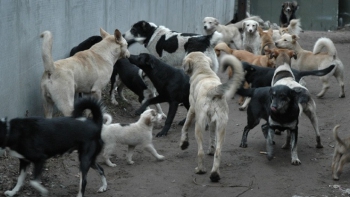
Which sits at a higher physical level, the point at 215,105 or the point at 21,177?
the point at 215,105

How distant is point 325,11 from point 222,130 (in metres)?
19.1

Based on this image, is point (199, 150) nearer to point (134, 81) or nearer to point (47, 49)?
point (47, 49)

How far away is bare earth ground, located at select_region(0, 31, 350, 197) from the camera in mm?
6754

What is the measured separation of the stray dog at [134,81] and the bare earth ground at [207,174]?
2.57 feet

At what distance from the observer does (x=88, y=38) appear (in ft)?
32.4

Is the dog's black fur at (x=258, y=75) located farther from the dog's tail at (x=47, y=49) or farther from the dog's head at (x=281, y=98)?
the dog's tail at (x=47, y=49)

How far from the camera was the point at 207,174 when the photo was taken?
7.31m

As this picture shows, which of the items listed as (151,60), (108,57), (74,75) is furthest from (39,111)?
(151,60)

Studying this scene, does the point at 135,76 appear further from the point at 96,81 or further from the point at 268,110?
the point at 268,110

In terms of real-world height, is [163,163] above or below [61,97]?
below

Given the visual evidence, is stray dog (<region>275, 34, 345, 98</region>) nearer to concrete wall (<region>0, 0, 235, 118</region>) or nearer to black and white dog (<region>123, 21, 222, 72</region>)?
black and white dog (<region>123, 21, 222, 72</region>)

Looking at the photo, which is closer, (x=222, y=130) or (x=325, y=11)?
(x=222, y=130)

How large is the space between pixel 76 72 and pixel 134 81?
5.79 feet

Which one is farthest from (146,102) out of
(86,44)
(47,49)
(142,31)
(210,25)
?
(210,25)
